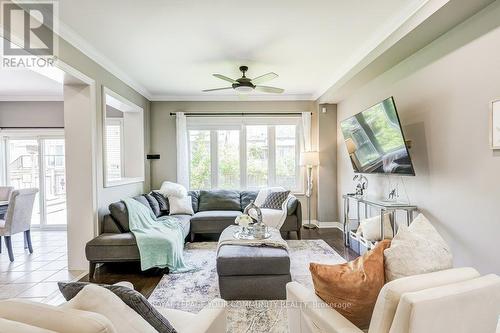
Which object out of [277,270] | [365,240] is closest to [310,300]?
[277,270]

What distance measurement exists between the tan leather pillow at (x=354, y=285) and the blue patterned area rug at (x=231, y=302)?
98cm

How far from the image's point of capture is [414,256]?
128 centimetres

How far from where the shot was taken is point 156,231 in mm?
3381

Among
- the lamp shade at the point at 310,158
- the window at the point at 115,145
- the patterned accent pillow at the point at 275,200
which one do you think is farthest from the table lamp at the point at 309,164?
the window at the point at 115,145

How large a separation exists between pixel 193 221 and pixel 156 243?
1316mm

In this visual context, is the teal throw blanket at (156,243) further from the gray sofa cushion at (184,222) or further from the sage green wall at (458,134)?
the sage green wall at (458,134)

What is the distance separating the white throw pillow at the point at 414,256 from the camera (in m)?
1.27

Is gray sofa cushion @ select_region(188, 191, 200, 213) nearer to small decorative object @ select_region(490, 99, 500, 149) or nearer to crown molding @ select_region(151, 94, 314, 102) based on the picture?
crown molding @ select_region(151, 94, 314, 102)

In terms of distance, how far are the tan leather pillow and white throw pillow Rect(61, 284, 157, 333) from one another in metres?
0.81

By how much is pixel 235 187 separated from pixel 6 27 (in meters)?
4.13

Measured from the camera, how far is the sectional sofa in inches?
122

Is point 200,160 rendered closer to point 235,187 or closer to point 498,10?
point 235,187

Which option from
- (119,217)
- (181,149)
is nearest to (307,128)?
(181,149)

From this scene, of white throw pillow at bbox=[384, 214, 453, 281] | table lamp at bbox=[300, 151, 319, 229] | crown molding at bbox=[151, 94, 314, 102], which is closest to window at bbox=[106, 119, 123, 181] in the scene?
crown molding at bbox=[151, 94, 314, 102]
